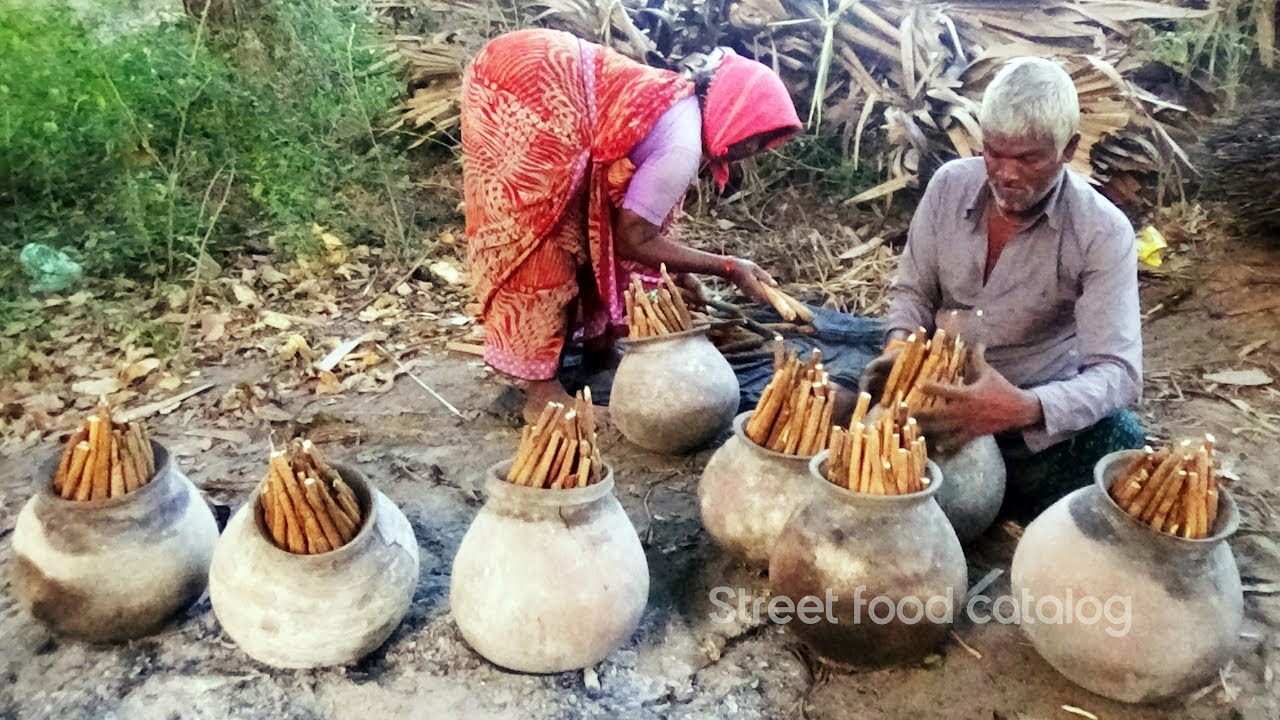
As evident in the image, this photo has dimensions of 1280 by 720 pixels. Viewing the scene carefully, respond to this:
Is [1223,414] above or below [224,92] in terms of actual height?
below

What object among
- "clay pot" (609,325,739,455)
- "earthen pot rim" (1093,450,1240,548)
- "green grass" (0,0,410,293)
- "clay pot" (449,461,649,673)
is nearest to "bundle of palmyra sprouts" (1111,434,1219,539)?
"earthen pot rim" (1093,450,1240,548)

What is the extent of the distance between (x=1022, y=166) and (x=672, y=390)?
1.40 metres

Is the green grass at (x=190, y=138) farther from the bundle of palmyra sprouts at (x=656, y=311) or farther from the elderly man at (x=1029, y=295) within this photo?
the elderly man at (x=1029, y=295)

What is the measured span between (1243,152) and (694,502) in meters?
3.50

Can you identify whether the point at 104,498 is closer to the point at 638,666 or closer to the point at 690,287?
the point at 638,666

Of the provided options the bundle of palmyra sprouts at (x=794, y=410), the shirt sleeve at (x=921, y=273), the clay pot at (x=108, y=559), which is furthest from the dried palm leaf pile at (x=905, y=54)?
the clay pot at (x=108, y=559)

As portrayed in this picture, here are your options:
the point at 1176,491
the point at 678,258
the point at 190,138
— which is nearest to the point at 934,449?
the point at 1176,491

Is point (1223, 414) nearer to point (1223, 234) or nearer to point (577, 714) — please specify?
point (1223, 234)

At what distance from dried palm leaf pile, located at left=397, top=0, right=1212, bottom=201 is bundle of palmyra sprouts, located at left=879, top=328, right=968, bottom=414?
288 cm

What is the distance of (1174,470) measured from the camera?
216 centimetres

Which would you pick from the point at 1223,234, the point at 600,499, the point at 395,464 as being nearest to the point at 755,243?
the point at 1223,234

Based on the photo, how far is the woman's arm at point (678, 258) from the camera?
11.9ft

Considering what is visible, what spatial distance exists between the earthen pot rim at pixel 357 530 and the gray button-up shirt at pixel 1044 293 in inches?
72.2

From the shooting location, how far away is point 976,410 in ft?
8.45
